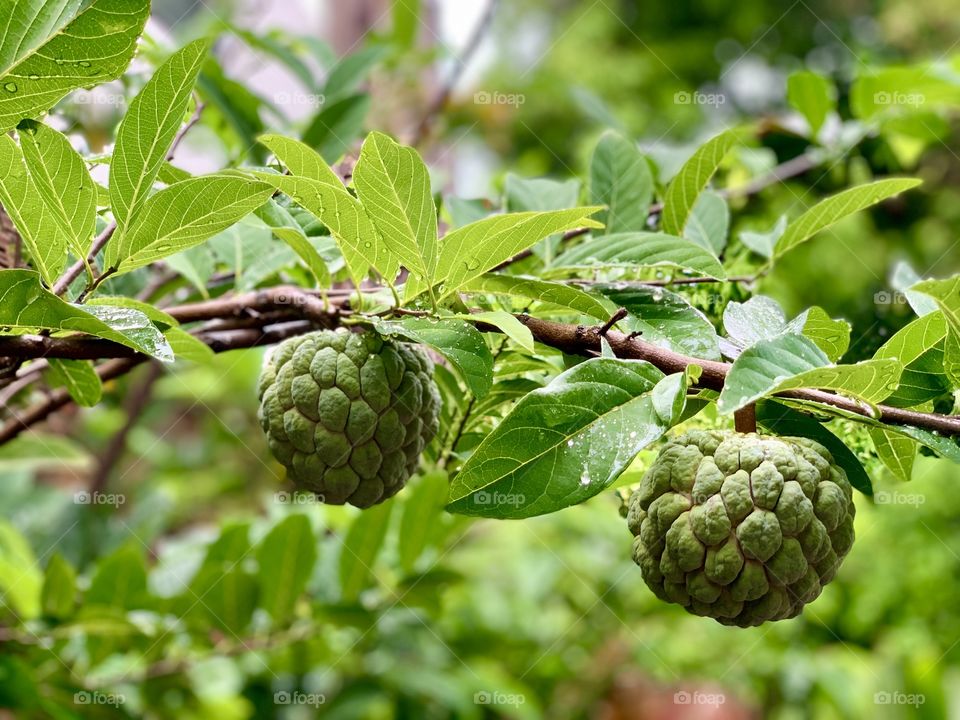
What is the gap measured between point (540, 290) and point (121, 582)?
0.79m

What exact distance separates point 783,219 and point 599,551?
5.43 ft

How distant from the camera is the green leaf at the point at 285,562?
1109 mm

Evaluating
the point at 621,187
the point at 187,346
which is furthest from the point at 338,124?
the point at 187,346

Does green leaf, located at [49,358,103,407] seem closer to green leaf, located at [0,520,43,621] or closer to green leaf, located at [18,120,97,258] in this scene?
green leaf, located at [18,120,97,258]

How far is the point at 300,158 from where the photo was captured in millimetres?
579

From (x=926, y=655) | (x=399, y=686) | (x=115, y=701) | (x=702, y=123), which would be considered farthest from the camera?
(x=702, y=123)

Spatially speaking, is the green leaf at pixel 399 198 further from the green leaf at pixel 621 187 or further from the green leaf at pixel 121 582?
the green leaf at pixel 121 582

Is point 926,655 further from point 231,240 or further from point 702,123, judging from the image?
point 702,123

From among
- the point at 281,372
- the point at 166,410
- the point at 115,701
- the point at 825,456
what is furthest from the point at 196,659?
the point at 166,410

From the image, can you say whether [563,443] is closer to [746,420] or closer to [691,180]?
[746,420]

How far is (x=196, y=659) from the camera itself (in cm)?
125

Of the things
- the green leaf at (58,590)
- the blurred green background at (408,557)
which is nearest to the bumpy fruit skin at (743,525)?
the blurred green background at (408,557)

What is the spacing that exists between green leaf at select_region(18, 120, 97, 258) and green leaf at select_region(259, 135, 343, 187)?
0.39 feet

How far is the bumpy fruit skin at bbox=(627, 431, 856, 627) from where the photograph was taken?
0.55 metres
